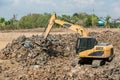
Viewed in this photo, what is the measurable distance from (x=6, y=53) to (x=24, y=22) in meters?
35.5

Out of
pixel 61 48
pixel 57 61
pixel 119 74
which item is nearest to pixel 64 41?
pixel 61 48

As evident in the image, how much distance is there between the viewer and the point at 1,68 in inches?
762

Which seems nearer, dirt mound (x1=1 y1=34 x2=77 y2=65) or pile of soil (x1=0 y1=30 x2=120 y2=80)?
pile of soil (x1=0 y1=30 x2=120 y2=80)

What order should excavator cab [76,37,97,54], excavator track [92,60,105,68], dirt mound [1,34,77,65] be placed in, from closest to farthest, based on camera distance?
excavator track [92,60,105,68] → excavator cab [76,37,97,54] → dirt mound [1,34,77,65]

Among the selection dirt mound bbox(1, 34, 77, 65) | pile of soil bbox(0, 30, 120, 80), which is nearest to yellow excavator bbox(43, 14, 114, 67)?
pile of soil bbox(0, 30, 120, 80)

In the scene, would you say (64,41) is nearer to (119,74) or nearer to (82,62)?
(82,62)

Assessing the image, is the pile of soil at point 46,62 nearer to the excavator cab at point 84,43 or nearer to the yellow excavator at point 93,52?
the yellow excavator at point 93,52

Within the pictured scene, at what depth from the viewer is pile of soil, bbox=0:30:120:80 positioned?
16.8m

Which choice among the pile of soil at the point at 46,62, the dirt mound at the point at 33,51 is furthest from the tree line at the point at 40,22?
the dirt mound at the point at 33,51

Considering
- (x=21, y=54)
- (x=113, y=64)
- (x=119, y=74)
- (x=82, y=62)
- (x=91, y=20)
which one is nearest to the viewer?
(x=119, y=74)

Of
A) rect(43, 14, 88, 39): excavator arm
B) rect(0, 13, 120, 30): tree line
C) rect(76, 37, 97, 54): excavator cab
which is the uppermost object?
rect(43, 14, 88, 39): excavator arm

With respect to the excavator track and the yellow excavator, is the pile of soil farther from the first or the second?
the yellow excavator

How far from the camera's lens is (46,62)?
2169cm

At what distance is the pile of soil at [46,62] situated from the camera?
16.8 m
